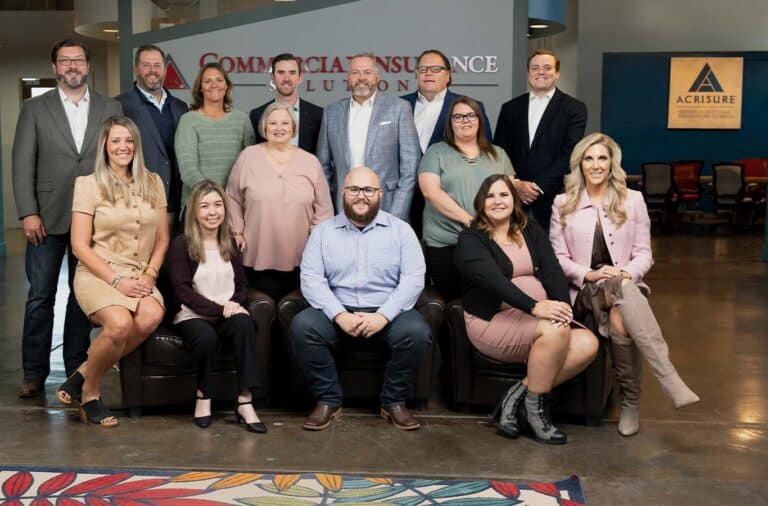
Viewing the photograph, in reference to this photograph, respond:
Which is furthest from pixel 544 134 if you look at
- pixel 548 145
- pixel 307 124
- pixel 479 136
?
pixel 307 124

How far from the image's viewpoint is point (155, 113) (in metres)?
5.16

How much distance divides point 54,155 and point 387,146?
5.36ft

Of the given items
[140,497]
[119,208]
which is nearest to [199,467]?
[140,497]

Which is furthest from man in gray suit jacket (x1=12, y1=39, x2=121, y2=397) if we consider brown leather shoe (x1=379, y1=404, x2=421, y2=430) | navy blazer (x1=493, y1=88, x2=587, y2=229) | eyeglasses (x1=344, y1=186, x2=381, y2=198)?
navy blazer (x1=493, y1=88, x2=587, y2=229)

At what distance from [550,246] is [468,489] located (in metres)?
1.35

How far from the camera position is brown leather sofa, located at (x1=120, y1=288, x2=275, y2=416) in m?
4.48

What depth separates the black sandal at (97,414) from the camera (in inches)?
172

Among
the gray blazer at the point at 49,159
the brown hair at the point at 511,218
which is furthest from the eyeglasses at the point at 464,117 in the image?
the gray blazer at the point at 49,159

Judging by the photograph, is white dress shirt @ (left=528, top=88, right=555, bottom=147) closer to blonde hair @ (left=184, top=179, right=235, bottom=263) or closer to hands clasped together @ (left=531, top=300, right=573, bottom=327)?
hands clasped together @ (left=531, top=300, right=573, bottom=327)

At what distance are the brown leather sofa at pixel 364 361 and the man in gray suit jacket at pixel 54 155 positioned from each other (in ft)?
3.73

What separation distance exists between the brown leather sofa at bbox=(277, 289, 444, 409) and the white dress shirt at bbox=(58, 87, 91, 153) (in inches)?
50.0

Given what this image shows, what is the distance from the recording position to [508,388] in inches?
179

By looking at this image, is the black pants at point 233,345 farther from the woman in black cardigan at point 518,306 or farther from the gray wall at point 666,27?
the gray wall at point 666,27

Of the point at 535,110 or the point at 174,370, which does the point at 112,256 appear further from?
the point at 535,110
